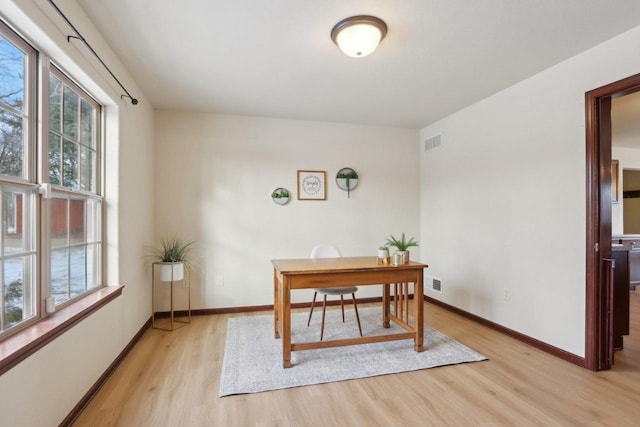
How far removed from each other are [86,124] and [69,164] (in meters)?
0.43

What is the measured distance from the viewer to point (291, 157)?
4148 mm

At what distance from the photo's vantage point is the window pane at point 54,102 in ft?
5.99

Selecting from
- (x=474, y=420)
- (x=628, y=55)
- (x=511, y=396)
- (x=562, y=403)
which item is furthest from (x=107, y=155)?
(x=628, y=55)

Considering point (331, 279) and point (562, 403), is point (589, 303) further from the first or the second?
point (331, 279)

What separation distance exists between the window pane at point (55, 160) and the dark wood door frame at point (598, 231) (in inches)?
144

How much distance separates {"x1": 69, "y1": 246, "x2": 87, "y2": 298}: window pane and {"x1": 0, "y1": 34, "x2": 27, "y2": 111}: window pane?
0.96 metres

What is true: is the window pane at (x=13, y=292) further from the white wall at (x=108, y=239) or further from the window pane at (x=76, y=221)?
the window pane at (x=76, y=221)

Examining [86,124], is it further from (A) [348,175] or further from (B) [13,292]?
(A) [348,175]

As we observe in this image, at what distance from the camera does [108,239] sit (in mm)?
2527

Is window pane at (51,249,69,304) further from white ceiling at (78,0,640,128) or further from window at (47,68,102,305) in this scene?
white ceiling at (78,0,640,128)

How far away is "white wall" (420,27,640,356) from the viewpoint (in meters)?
2.52

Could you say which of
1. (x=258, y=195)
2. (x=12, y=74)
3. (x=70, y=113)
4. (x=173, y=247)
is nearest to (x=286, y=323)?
(x=173, y=247)

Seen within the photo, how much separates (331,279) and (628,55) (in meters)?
2.64

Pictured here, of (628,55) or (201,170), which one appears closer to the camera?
(628,55)
